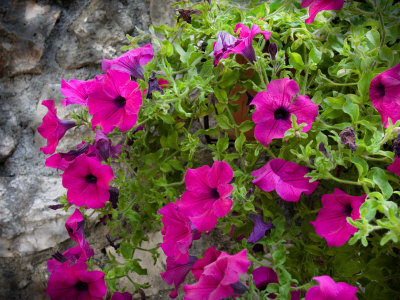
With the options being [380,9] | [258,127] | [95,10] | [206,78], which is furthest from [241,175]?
[95,10]

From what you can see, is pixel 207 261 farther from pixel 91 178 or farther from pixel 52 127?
pixel 52 127

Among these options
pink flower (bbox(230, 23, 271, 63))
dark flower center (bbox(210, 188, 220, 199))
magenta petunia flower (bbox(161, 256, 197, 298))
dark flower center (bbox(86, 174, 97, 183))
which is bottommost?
magenta petunia flower (bbox(161, 256, 197, 298))

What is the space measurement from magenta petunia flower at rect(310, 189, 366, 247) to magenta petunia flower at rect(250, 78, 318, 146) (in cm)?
13

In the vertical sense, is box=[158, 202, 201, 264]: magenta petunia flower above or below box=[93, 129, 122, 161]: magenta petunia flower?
below

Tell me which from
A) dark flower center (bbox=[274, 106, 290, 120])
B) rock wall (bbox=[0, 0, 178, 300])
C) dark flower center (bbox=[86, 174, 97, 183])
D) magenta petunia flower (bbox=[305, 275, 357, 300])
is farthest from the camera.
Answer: rock wall (bbox=[0, 0, 178, 300])

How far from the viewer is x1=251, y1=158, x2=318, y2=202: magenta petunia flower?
677mm

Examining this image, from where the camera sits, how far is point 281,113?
27.5 inches

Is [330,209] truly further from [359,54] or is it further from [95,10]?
[95,10]

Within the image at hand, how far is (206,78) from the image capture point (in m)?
0.80

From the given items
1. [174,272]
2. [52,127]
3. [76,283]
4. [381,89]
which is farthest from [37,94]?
[381,89]

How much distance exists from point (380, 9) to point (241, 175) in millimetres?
359

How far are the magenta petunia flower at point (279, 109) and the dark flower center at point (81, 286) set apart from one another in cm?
46

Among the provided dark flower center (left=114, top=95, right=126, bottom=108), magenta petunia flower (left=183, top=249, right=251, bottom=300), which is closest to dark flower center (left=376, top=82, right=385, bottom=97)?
magenta petunia flower (left=183, top=249, right=251, bottom=300)

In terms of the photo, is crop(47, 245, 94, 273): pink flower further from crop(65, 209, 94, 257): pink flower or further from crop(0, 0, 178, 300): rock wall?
crop(0, 0, 178, 300): rock wall
